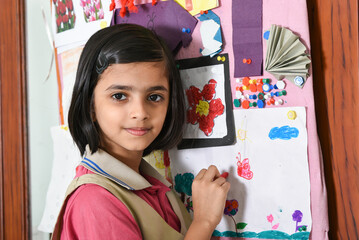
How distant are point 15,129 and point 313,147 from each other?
0.89 meters

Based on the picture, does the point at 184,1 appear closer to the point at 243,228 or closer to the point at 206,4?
the point at 206,4

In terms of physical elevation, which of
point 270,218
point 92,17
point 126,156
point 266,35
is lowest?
point 270,218

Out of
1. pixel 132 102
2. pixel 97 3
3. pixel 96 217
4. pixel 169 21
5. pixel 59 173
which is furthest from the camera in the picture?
pixel 59 173

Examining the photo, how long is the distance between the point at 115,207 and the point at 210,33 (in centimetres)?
43

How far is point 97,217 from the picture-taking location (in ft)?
2.06

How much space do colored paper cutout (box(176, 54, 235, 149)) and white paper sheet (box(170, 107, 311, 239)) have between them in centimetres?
2

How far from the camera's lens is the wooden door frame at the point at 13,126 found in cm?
111

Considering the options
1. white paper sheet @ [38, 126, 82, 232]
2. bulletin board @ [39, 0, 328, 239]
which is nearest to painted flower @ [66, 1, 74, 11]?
bulletin board @ [39, 0, 328, 239]

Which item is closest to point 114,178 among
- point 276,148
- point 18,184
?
point 276,148

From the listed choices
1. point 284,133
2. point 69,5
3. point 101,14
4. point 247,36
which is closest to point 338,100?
point 284,133

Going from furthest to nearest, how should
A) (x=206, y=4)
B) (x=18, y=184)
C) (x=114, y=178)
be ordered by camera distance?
(x=18, y=184), (x=206, y=4), (x=114, y=178)

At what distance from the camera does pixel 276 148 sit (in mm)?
741

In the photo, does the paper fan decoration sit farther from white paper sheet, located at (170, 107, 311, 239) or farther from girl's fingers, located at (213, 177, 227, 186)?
girl's fingers, located at (213, 177, 227, 186)

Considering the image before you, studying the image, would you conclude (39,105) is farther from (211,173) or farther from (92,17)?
(211,173)
